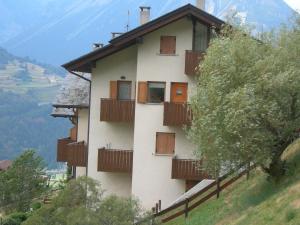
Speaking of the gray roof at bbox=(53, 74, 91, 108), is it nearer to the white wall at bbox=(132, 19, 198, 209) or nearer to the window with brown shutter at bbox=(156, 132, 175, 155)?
the white wall at bbox=(132, 19, 198, 209)

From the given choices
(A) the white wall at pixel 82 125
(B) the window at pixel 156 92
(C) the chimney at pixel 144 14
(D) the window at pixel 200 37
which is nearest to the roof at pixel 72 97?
(A) the white wall at pixel 82 125

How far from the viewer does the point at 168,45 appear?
3362 centimetres

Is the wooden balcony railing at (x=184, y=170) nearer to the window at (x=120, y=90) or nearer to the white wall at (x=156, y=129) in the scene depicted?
the white wall at (x=156, y=129)

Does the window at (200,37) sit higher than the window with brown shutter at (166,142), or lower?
higher

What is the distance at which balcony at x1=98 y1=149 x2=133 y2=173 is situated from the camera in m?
33.8

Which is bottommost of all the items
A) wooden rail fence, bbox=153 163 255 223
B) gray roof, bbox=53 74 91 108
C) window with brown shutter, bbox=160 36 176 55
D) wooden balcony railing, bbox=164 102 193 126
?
wooden rail fence, bbox=153 163 255 223

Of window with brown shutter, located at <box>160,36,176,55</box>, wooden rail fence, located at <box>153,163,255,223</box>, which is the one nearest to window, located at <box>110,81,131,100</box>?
window with brown shutter, located at <box>160,36,176,55</box>

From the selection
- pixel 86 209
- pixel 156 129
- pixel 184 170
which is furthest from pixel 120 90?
pixel 86 209

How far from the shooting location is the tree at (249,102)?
1767cm

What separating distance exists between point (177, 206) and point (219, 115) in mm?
Answer: 9020

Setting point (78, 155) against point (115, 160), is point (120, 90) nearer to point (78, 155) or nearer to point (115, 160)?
point (115, 160)

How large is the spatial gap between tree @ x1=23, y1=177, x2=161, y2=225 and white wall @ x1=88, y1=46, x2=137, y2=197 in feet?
44.7

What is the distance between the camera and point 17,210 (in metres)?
53.5

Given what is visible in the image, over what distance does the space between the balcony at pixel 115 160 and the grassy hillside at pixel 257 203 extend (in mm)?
9161
